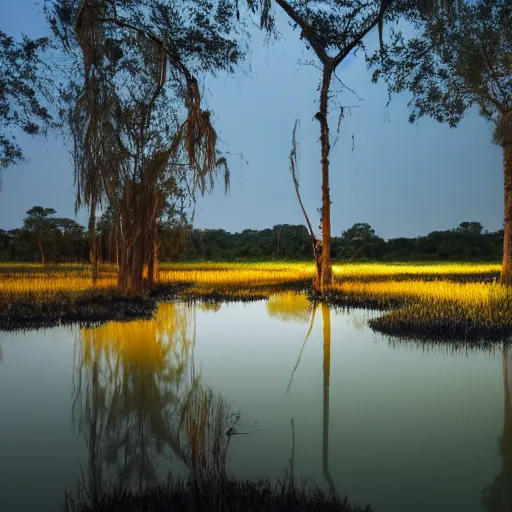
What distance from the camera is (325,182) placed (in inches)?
776

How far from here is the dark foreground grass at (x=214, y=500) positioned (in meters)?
2.89

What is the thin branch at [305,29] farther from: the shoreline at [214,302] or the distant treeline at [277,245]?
the distant treeline at [277,245]

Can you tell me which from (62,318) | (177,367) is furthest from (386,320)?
(62,318)

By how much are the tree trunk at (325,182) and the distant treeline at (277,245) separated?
32927mm

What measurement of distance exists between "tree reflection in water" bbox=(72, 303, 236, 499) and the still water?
2cm

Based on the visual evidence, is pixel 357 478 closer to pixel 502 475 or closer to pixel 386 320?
pixel 502 475

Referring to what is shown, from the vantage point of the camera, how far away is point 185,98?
15.7m

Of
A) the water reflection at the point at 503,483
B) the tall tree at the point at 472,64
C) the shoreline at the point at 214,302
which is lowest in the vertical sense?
the water reflection at the point at 503,483

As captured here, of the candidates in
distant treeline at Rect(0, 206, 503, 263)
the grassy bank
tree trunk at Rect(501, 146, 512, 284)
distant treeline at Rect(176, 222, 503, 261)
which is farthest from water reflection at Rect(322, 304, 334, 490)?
distant treeline at Rect(176, 222, 503, 261)

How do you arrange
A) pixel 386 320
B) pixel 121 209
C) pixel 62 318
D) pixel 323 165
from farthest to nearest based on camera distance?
pixel 323 165, pixel 121 209, pixel 62 318, pixel 386 320

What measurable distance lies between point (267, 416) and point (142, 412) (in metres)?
1.20

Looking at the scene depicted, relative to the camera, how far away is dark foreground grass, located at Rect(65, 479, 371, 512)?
2889mm

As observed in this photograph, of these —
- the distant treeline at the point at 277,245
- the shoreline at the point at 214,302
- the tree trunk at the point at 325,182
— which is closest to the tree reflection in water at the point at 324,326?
the shoreline at the point at 214,302

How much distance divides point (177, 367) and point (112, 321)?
188 inches
